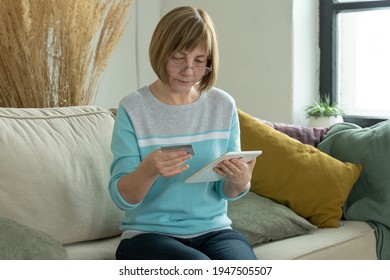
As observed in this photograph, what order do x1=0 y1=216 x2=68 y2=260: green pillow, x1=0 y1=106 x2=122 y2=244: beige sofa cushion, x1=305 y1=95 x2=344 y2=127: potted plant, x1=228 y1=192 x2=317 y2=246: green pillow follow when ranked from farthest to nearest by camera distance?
x1=305 y1=95 x2=344 y2=127: potted plant < x1=228 y1=192 x2=317 y2=246: green pillow < x1=0 y1=106 x2=122 y2=244: beige sofa cushion < x1=0 y1=216 x2=68 y2=260: green pillow

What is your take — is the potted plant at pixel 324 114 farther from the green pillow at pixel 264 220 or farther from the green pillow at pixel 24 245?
the green pillow at pixel 24 245

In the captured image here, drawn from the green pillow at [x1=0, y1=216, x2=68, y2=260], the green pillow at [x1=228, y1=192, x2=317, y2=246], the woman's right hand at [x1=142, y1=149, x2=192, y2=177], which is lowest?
the green pillow at [x1=228, y1=192, x2=317, y2=246]

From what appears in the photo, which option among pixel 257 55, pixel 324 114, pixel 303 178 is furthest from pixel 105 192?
pixel 257 55

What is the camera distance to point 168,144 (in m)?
1.96

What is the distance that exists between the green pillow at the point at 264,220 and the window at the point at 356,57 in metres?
1.45

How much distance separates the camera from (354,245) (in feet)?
7.88

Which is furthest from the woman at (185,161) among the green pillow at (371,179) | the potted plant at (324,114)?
the potted plant at (324,114)

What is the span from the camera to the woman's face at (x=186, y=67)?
194 centimetres

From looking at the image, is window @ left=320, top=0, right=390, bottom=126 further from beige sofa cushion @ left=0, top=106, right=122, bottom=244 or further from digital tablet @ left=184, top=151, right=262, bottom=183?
digital tablet @ left=184, top=151, right=262, bottom=183

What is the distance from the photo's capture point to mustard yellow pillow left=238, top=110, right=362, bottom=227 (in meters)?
2.51

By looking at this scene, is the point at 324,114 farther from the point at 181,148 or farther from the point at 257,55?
the point at 181,148

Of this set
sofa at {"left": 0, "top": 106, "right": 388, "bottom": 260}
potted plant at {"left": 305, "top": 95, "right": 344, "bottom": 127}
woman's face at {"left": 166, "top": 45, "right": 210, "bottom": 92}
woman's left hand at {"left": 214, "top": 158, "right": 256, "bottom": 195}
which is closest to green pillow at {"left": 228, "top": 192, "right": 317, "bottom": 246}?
sofa at {"left": 0, "top": 106, "right": 388, "bottom": 260}

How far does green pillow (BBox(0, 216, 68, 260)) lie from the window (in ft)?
8.02

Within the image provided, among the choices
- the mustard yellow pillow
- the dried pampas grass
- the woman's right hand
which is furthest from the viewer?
the dried pampas grass
